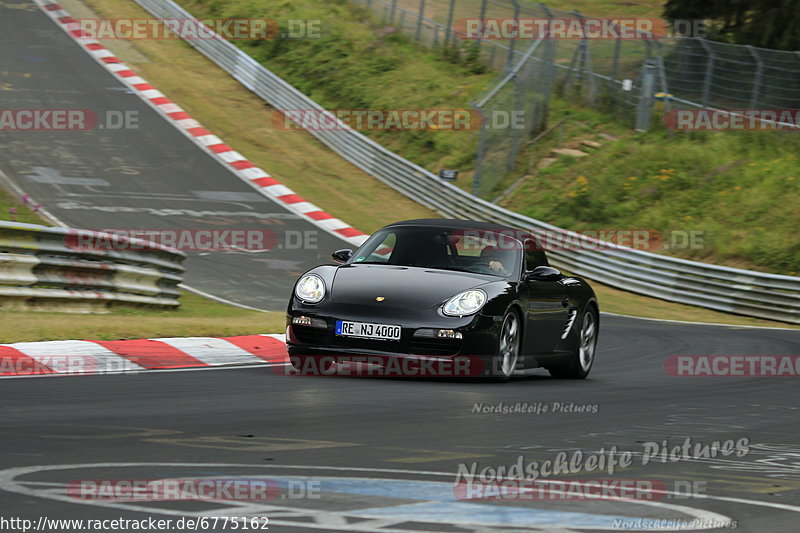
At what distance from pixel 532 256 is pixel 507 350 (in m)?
1.24

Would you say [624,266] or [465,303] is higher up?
[465,303]

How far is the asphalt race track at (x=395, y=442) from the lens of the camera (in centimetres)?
439

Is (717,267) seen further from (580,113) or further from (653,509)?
(653,509)

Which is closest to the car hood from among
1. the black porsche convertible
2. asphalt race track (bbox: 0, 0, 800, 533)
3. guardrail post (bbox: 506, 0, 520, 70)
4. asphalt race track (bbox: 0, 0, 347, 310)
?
the black porsche convertible

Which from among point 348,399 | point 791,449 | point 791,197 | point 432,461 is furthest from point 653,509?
point 791,197

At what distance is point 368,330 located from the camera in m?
9.23

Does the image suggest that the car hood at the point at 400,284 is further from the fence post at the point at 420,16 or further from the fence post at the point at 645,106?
the fence post at the point at 420,16

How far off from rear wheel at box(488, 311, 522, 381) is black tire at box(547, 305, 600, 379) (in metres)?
1.31

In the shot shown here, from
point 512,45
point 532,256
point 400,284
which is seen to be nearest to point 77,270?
point 400,284

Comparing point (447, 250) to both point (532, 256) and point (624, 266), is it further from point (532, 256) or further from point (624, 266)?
point (624, 266)

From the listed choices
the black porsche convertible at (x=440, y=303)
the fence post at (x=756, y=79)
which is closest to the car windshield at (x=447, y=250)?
the black porsche convertible at (x=440, y=303)

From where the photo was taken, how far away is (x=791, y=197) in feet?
83.5

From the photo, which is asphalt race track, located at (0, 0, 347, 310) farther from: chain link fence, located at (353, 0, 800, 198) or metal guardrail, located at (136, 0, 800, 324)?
chain link fence, located at (353, 0, 800, 198)

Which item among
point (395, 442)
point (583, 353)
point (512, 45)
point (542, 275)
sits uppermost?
point (395, 442)
